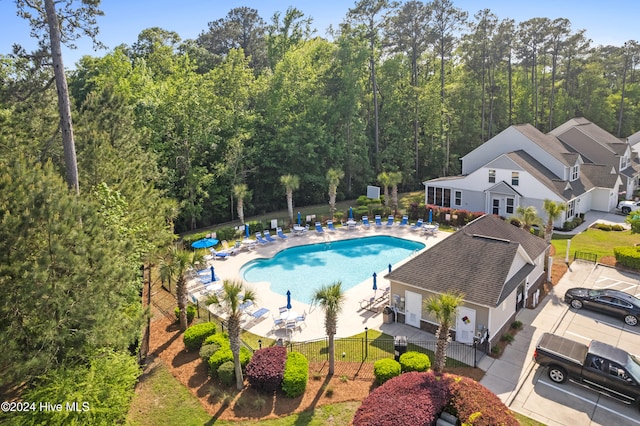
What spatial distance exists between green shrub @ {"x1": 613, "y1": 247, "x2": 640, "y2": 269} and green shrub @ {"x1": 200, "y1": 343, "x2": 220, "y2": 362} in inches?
905

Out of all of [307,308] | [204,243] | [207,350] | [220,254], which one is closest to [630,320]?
[307,308]

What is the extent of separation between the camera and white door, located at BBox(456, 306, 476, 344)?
16453 mm

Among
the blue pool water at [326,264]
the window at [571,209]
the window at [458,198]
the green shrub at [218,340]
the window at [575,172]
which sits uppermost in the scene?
the window at [575,172]

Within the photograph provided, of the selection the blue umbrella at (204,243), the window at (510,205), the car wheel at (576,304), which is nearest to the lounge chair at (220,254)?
the blue umbrella at (204,243)

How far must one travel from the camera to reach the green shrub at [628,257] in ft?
75.6

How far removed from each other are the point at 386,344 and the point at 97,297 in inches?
428

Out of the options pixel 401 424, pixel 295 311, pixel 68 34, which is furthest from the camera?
pixel 295 311

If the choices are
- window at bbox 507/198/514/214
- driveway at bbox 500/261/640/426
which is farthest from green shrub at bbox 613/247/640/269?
window at bbox 507/198/514/214

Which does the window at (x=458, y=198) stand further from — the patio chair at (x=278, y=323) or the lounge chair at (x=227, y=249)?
the patio chair at (x=278, y=323)

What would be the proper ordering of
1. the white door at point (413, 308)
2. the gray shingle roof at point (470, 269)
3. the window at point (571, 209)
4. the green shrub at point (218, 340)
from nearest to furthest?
1. the green shrub at point (218, 340)
2. the gray shingle roof at point (470, 269)
3. the white door at point (413, 308)
4. the window at point (571, 209)

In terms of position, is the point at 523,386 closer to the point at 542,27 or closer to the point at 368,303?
the point at 368,303

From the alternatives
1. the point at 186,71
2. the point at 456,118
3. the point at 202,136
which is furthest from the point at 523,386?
the point at 456,118

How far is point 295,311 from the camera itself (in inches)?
771

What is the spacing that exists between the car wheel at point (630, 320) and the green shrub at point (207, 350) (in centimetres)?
1742
